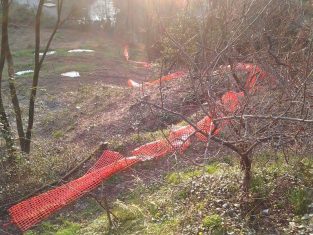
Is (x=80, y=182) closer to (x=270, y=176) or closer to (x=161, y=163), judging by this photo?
(x=161, y=163)

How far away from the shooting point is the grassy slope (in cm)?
468

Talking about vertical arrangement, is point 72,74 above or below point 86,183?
below

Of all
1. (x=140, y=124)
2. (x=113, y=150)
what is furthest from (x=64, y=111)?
(x=113, y=150)

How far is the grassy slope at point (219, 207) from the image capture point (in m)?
4.68

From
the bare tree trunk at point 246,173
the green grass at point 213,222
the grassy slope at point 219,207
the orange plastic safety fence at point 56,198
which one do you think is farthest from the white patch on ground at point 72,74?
the green grass at point 213,222

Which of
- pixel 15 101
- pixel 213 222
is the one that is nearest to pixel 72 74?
Result: pixel 15 101

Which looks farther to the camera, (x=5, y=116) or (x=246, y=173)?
(x=5, y=116)

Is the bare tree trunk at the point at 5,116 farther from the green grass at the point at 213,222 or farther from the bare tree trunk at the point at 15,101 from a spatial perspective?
the green grass at the point at 213,222

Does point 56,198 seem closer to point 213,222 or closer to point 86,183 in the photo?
point 86,183

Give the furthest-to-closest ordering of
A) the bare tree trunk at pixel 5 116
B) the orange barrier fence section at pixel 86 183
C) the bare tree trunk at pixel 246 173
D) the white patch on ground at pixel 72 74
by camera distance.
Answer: the white patch on ground at pixel 72 74, the bare tree trunk at pixel 5 116, the orange barrier fence section at pixel 86 183, the bare tree trunk at pixel 246 173

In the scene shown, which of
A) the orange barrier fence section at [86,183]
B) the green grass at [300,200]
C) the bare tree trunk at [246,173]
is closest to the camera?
the green grass at [300,200]

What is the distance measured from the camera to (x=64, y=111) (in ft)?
52.2

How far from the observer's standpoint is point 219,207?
5.14 m

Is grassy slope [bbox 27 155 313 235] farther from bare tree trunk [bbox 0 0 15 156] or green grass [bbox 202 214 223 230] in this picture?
bare tree trunk [bbox 0 0 15 156]
